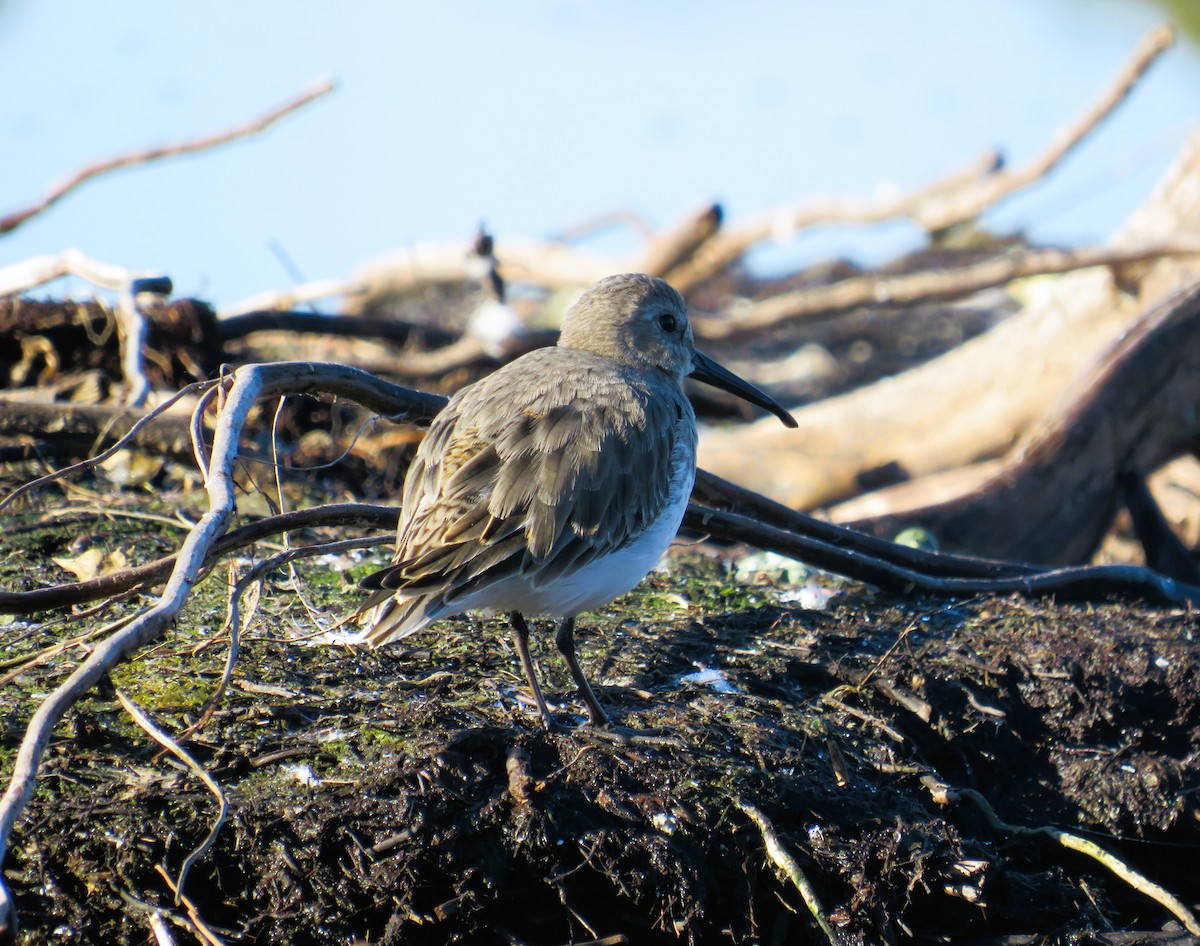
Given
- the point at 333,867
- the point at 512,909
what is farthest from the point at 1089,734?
the point at 333,867

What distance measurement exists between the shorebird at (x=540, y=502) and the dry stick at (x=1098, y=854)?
1289 mm

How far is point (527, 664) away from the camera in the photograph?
4.11m

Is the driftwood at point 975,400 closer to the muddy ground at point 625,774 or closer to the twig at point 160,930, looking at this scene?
the muddy ground at point 625,774

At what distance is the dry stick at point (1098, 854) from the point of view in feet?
12.8

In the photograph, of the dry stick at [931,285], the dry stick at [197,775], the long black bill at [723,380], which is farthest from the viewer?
the dry stick at [931,285]

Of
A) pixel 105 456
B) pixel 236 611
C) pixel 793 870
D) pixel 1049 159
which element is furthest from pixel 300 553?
pixel 1049 159

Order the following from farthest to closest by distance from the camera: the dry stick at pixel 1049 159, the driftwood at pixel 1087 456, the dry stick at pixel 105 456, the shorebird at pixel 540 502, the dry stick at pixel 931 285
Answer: the dry stick at pixel 1049 159
the dry stick at pixel 931 285
the driftwood at pixel 1087 456
the shorebird at pixel 540 502
the dry stick at pixel 105 456

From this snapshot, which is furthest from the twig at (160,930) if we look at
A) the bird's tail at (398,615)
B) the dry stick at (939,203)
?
the dry stick at (939,203)

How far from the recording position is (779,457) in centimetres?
910

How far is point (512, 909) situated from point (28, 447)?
4041 mm

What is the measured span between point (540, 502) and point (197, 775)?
1297 millimetres

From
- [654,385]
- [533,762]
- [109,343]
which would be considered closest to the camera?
[533,762]

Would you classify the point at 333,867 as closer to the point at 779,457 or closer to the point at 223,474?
the point at 223,474

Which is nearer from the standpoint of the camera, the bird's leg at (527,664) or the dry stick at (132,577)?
the dry stick at (132,577)
